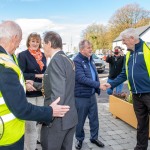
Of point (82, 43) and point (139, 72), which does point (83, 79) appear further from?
point (139, 72)

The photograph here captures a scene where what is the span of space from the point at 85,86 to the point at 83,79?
200mm

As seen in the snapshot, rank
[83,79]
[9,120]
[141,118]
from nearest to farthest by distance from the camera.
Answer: [9,120] → [141,118] → [83,79]

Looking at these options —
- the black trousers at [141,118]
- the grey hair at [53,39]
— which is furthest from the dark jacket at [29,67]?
the black trousers at [141,118]

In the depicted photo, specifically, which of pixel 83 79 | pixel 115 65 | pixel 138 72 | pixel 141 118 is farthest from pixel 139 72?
pixel 115 65

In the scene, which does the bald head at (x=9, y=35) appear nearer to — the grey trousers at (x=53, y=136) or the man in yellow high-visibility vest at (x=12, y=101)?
the man in yellow high-visibility vest at (x=12, y=101)

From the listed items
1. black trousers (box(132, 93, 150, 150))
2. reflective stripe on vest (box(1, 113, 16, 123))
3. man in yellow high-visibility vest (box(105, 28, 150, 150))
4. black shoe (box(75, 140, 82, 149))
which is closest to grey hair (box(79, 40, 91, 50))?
man in yellow high-visibility vest (box(105, 28, 150, 150))

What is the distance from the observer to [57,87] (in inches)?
111

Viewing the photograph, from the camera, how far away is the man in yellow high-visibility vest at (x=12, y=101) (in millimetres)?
2020

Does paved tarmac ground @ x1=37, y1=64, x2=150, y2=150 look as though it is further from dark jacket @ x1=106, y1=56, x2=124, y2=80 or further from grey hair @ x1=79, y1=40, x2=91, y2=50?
dark jacket @ x1=106, y1=56, x2=124, y2=80

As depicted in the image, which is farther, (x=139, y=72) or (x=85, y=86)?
(x=85, y=86)

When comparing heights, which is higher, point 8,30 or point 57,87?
point 8,30

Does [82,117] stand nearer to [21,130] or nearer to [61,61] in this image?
[61,61]

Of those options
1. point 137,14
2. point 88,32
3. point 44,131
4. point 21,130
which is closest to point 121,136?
point 44,131

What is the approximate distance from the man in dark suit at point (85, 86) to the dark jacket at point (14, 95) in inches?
97.9
